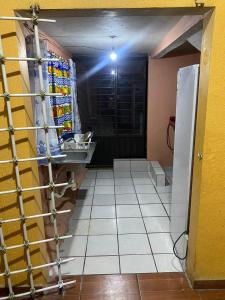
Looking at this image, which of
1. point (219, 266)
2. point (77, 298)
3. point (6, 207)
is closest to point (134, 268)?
point (77, 298)

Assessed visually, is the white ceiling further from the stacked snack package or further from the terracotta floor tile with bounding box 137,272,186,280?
the terracotta floor tile with bounding box 137,272,186,280

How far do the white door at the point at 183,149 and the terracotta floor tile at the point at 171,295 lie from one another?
319 millimetres

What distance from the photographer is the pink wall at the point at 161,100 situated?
434cm

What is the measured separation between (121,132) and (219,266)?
3.32 metres

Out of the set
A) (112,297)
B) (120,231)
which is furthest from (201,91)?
(120,231)

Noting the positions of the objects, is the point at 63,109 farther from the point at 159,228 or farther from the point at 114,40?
the point at 159,228

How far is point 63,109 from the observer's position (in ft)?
10.5

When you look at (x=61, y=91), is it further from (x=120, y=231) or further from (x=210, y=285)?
(x=210, y=285)

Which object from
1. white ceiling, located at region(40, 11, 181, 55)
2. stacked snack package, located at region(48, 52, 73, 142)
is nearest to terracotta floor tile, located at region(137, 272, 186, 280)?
stacked snack package, located at region(48, 52, 73, 142)

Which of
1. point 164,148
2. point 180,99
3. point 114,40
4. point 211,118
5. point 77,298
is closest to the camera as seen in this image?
point 211,118

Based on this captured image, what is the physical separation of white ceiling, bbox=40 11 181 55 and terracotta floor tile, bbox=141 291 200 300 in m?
2.01

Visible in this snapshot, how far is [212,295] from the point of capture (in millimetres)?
1817

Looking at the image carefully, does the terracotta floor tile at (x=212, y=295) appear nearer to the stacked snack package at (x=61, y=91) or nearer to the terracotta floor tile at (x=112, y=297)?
the terracotta floor tile at (x=112, y=297)

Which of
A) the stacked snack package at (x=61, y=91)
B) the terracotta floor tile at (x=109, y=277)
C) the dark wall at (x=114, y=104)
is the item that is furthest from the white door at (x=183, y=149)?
the dark wall at (x=114, y=104)
